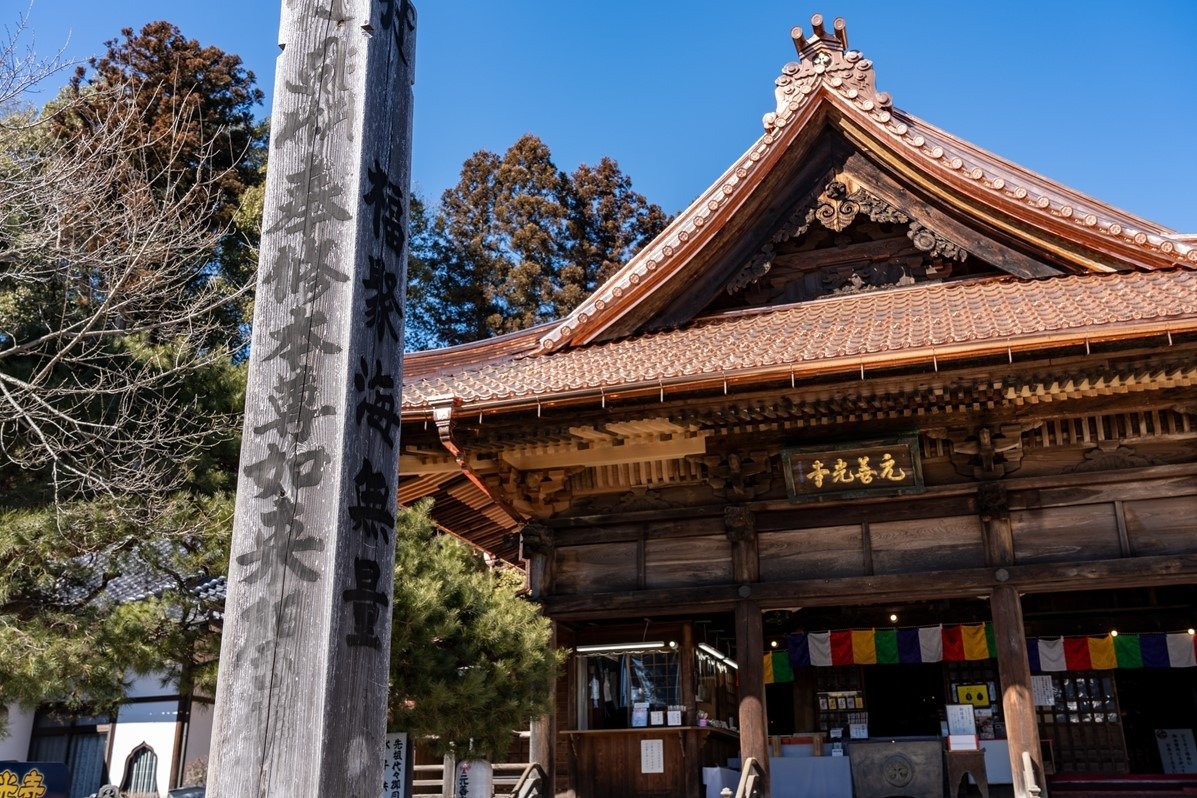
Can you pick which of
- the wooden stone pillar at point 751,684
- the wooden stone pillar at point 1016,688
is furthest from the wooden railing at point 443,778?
the wooden stone pillar at point 1016,688

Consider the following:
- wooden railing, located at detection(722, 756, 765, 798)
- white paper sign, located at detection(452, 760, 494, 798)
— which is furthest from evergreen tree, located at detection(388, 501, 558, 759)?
white paper sign, located at detection(452, 760, 494, 798)

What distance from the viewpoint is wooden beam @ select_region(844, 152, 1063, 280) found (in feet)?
31.5

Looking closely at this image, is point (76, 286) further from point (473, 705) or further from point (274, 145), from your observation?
point (274, 145)

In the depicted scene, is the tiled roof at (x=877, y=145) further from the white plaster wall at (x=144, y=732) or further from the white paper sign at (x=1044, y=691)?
the white plaster wall at (x=144, y=732)

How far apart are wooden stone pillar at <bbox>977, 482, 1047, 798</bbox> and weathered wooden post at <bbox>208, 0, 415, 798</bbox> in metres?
6.72

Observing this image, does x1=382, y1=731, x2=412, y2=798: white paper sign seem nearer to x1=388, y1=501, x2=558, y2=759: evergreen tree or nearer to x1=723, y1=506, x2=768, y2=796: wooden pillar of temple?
x1=388, y1=501, x2=558, y2=759: evergreen tree

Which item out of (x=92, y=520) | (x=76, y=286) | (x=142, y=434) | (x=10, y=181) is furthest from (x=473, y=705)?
(x=76, y=286)

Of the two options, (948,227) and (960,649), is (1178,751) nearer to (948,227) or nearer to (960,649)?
(960,649)

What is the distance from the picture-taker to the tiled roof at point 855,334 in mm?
7184

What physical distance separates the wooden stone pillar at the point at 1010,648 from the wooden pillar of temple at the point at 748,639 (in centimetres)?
199

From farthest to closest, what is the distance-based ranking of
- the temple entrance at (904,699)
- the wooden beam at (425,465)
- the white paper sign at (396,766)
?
the temple entrance at (904,699) → the wooden beam at (425,465) → the white paper sign at (396,766)

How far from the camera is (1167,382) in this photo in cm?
755

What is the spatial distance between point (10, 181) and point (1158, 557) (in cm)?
1031

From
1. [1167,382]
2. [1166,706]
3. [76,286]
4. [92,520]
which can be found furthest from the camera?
[1166,706]
